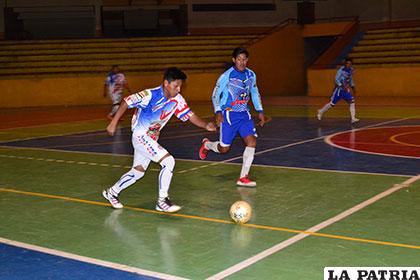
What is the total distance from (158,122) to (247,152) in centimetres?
228

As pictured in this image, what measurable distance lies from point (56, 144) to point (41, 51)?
64.3ft

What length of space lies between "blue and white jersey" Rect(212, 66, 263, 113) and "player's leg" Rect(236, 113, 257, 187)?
0.33 metres

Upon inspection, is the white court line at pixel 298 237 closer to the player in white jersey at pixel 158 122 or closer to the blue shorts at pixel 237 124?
the player in white jersey at pixel 158 122

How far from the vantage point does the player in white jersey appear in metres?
8.20

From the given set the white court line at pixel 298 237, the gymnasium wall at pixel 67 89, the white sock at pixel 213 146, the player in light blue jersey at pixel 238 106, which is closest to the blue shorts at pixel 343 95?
the white sock at pixel 213 146

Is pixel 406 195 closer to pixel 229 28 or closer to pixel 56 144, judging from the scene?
pixel 56 144

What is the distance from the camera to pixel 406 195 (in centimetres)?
905

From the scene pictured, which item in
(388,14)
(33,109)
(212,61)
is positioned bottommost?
(33,109)

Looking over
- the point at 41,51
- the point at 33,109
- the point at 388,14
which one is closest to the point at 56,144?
the point at 33,109

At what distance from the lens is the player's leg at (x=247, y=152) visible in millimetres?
10227

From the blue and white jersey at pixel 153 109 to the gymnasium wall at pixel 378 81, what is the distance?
80.6 feet

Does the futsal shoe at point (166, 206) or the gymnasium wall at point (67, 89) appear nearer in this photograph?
the futsal shoe at point (166, 206)

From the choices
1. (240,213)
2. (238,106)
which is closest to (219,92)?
(238,106)

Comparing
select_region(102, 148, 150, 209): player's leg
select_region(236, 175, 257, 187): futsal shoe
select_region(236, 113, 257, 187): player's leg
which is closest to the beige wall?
select_region(236, 113, 257, 187): player's leg
